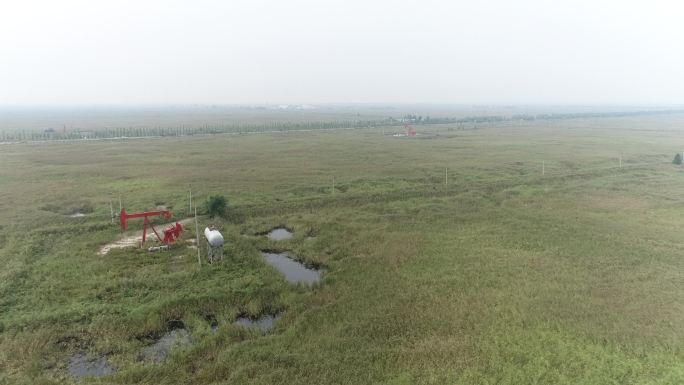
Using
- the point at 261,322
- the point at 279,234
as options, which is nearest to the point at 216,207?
the point at 279,234

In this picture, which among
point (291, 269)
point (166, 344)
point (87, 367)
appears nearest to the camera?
point (87, 367)

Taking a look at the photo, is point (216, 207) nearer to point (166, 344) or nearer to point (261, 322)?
point (261, 322)

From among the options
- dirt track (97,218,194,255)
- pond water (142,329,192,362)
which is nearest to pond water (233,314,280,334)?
pond water (142,329,192,362)

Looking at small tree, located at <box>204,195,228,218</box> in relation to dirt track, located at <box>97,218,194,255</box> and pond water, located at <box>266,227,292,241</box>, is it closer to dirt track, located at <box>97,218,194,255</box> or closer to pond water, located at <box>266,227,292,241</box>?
dirt track, located at <box>97,218,194,255</box>

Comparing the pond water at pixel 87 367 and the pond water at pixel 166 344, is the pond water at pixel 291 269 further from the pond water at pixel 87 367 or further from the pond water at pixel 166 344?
the pond water at pixel 87 367

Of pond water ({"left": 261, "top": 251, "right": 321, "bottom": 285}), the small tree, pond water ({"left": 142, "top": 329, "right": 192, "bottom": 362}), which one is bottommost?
pond water ({"left": 142, "top": 329, "right": 192, "bottom": 362})

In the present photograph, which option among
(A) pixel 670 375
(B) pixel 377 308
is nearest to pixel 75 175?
(B) pixel 377 308

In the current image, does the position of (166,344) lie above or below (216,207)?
below
